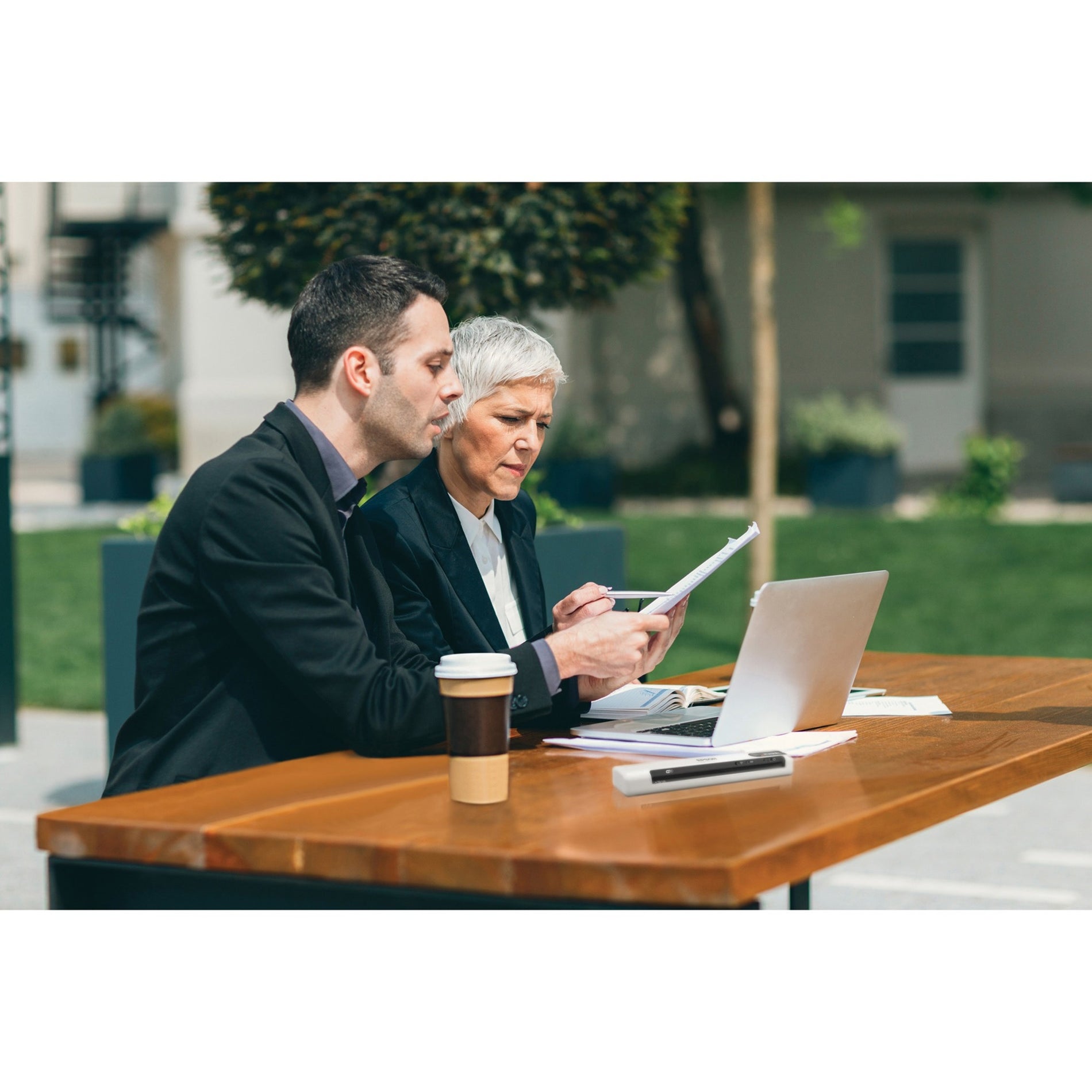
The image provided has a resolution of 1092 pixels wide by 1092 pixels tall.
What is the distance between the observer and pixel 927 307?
18.8 metres

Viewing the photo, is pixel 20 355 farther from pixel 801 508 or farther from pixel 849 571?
pixel 849 571

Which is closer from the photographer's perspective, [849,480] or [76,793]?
[76,793]

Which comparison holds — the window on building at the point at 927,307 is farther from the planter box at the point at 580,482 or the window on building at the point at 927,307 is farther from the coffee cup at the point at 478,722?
the coffee cup at the point at 478,722

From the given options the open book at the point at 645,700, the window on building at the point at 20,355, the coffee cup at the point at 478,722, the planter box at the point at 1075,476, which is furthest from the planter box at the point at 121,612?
the window on building at the point at 20,355

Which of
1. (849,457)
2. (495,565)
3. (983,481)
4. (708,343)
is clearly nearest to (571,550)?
(495,565)

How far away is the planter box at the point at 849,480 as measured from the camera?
15.6 meters

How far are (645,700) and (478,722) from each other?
3.17ft

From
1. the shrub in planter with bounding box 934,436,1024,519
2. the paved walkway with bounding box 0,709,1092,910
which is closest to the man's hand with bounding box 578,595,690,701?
the paved walkway with bounding box 0,709,1092,910

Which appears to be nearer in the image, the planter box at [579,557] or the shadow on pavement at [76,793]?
the planter box at [579,557]

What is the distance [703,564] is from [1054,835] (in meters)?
3.83

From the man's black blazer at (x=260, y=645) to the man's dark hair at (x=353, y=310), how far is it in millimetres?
124

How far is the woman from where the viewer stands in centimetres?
301

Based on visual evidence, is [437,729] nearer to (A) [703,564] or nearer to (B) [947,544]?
(A) [703,564]

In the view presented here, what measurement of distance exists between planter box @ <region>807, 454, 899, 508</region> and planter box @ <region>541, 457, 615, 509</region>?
2.11m
